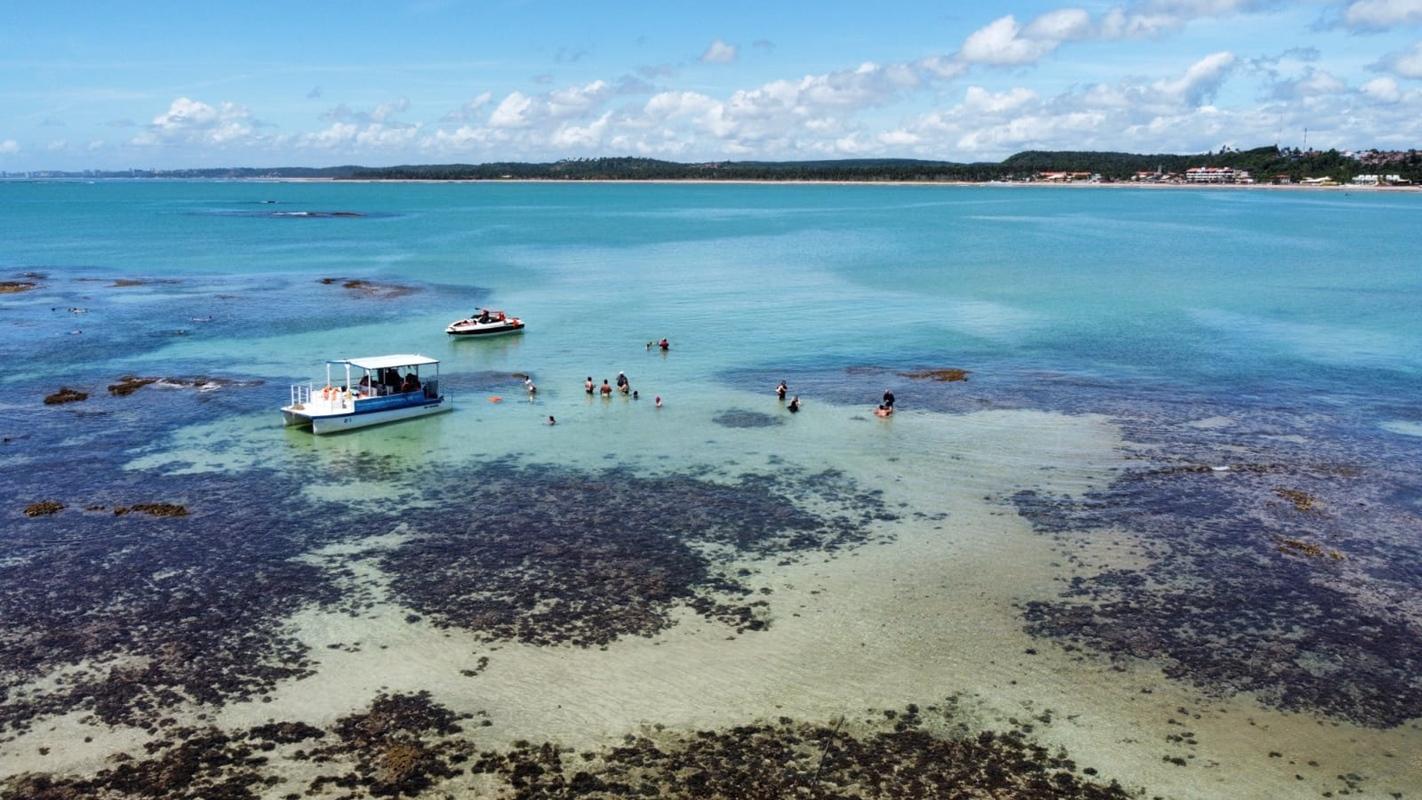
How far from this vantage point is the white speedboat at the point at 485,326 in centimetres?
5919

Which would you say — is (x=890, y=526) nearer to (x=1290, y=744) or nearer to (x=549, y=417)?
(x=1290, y=744)

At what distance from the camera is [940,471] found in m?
34.3

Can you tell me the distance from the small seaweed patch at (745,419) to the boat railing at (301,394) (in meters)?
16.2

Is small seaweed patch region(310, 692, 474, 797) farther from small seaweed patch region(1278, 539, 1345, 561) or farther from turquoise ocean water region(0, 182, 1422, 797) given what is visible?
small seaweed patch region(1278, 539, 1345, 561)

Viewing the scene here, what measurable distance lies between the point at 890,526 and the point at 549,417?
16477mm

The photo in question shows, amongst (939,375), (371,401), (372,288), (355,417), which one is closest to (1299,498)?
(939,375)

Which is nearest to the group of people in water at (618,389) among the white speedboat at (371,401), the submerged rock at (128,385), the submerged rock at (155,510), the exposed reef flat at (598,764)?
the white speedboat at (371,401)

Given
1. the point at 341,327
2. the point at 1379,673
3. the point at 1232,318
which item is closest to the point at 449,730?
the point at 1379,673

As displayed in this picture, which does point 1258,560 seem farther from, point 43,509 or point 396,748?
point 43,509

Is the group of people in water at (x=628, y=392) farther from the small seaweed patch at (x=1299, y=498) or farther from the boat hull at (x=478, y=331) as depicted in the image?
the small seaweed patch at (x=1299, y=498)

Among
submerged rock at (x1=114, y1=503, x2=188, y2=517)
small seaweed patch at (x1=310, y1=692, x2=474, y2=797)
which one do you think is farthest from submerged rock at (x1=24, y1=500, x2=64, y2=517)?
small seaweed patch at (x1=310, y1=692, x2=474, y2=797)

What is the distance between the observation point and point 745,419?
41.2m

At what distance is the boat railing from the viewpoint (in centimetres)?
4072

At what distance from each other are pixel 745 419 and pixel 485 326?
23701mm
